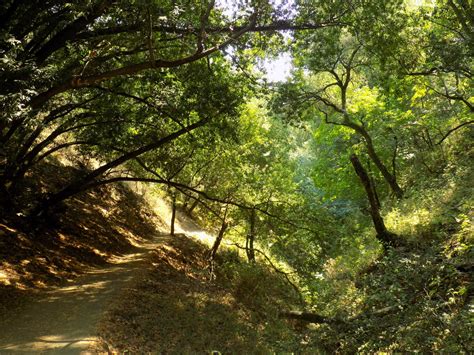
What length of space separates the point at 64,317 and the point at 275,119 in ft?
25.7

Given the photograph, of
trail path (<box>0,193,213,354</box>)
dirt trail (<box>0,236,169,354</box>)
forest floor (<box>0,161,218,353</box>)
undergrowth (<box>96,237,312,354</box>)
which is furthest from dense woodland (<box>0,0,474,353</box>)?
dirt trail (<box>0,236,169,354</box>)

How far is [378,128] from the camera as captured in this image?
19688mm

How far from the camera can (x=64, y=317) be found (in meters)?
8.27

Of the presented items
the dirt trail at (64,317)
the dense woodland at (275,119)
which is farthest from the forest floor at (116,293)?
the dense woodland at (275,119)

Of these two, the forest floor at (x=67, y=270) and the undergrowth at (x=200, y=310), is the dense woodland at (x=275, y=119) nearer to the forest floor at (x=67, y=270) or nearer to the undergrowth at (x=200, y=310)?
the undergrowth at (x=200, y=310)

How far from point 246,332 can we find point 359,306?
11.0 ft

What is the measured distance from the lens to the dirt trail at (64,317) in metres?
6.92

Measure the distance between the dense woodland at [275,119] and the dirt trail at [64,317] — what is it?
10.6 feet

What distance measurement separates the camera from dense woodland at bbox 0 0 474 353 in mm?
6688

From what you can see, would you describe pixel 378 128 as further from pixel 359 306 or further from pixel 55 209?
pixel 55 209

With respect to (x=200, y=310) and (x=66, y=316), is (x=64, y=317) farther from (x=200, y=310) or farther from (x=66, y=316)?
(x=200, y=310)

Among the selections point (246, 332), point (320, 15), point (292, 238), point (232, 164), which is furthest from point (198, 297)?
point (320, 15)

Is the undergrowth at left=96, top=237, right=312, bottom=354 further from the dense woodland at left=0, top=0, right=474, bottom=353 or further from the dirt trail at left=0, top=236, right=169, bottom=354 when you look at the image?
the dense woodland at left=0, top=0, right=474, bottom=353

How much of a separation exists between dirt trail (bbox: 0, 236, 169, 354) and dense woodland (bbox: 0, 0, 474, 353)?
3231 millimetres
